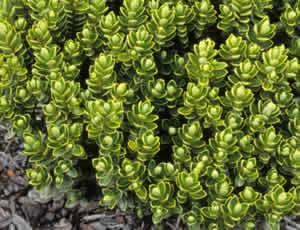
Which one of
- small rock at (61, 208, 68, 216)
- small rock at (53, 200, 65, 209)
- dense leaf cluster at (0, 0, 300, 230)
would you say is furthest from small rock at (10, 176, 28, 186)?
dense leaf cluster at (0, 0, 300, 230)

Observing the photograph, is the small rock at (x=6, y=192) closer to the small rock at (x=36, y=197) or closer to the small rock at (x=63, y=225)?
the small rock at (x=36, y=197)

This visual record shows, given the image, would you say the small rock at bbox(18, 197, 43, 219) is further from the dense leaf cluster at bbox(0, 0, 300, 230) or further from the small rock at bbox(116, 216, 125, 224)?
the small rock at bbox(116, 216, 125, 224)

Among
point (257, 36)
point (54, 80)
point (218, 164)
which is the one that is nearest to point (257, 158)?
point (218, 164)

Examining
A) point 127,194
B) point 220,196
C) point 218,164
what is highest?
point 218,164

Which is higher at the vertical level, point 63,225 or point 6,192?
point 6,192

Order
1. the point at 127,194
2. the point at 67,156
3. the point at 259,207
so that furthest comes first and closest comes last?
1. the point at 127,194
2. the point at 67,156
3. the point at 259,207

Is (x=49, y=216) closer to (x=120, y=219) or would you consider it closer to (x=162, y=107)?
(x=120, y=219)

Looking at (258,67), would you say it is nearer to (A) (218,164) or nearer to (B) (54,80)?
(A) (218,164)

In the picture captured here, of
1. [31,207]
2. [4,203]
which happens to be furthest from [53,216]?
[4,203]
